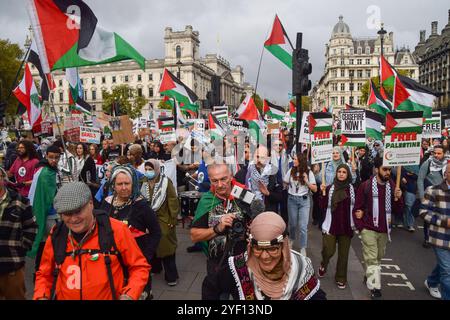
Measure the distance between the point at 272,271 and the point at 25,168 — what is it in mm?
5086

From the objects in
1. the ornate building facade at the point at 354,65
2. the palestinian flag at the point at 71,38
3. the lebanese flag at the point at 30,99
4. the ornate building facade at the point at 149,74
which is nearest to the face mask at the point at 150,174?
the palestinian flag at the point at 71,38

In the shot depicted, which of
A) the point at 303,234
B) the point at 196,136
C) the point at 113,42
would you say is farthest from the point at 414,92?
the point at 113,42

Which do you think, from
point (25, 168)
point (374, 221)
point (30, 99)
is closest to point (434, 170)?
point (374, 221)

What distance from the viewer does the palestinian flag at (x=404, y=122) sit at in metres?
5.59

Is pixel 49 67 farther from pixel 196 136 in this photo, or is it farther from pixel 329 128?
pixel 196 136

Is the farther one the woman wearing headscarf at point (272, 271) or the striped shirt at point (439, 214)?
the striped shirt at point (439, 214)

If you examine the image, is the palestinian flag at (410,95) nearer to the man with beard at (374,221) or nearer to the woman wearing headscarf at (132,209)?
the man with beard at (374,221)

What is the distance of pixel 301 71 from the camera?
7.26 meters

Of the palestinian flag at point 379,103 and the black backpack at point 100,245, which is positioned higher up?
the palestinian flag at point 379,103

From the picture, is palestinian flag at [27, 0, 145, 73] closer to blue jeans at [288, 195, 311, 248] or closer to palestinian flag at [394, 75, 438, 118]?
blue jeans at [288, 195, 311, 248]

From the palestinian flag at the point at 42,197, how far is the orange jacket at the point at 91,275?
94.3 inches

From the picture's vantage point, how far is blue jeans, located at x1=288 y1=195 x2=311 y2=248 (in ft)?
19.8

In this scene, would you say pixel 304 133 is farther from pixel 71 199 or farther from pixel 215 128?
pixel 71 199
